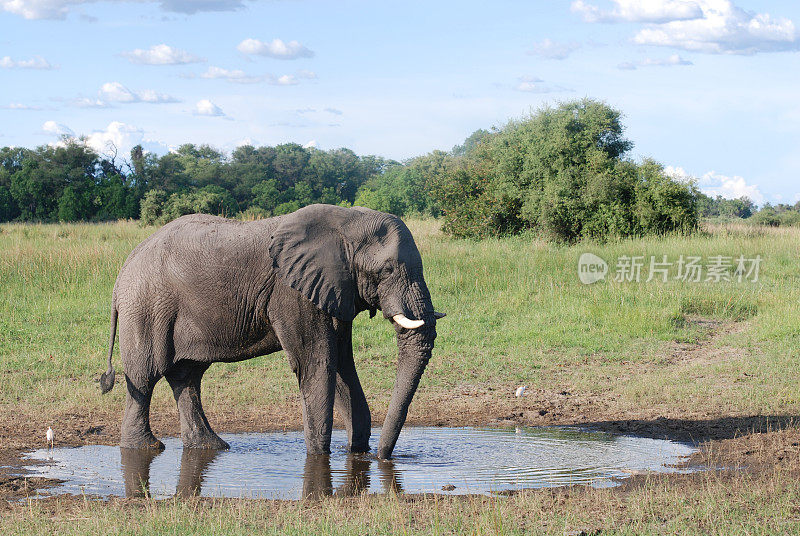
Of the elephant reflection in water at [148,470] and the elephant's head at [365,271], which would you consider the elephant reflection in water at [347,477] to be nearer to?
the elephant's head at [365,271]

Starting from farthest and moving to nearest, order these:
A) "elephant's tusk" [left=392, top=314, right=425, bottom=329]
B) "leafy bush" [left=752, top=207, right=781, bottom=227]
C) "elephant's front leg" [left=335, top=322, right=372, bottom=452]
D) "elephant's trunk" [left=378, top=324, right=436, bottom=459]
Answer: "leafy bush" [left=752, top=207, right=781, bottom=227], "elephant's front leg" [left=335, top=322, right=372, bottom=452], "elephant's trunk" [left=378, top=324, right=436, bottom=459], "elephant's tusk" [left=392, top=314, right=425, bottom=329]

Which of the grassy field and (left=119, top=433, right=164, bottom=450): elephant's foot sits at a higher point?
the grassy field

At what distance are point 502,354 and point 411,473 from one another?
5.46 meters

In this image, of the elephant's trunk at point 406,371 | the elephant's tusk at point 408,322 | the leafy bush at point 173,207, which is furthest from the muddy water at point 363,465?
the leafy bush at point 173,207

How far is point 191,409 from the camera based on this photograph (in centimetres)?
816

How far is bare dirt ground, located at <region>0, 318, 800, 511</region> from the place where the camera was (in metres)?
Result: 7.71

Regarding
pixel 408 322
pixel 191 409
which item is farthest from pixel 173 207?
pixel 408 322

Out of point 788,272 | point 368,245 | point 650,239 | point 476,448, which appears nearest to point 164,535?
point 368,245

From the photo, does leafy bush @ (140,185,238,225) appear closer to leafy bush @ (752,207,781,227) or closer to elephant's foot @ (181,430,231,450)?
elephant's foot @ (181,430,231,450)

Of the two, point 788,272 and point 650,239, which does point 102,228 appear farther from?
point 788,272

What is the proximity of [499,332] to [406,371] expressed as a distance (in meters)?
6.28

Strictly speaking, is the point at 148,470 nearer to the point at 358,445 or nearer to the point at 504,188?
the point at 358,445

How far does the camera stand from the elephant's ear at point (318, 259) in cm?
731

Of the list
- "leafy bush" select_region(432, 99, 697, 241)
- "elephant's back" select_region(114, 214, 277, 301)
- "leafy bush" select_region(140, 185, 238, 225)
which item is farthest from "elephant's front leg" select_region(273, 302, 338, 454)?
"leafy bush" select_region(140, 185, 238, 225)
